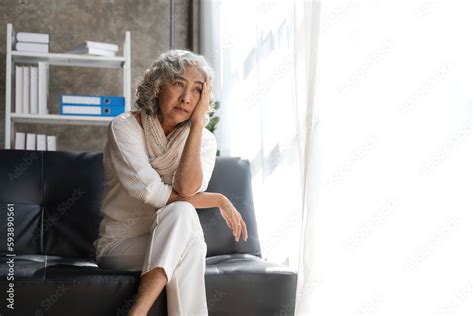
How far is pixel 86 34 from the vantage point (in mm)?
4445

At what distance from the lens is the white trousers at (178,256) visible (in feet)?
6.97

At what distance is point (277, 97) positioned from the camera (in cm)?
322

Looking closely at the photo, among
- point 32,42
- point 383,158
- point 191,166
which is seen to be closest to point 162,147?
point 191,166

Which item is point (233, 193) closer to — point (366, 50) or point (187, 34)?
point (366, 50)

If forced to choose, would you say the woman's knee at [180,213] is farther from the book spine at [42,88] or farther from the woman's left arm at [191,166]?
the book spine at [42,88]

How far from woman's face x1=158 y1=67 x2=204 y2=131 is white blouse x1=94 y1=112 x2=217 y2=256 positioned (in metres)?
0.14

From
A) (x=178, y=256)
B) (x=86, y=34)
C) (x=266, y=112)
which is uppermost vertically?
(x=86, y=34)

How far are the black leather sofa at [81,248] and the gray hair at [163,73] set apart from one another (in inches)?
21.7

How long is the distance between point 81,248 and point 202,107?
85 centimetres

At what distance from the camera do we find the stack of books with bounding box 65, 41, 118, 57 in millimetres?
4004

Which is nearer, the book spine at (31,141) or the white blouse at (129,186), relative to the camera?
the white blouse at (129,186)

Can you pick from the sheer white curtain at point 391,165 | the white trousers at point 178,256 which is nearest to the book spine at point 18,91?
the white trousers at point 178,256

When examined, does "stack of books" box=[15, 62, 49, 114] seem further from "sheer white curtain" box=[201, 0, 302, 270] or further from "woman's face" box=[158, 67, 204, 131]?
"woman's face" box=[158, 67, 204, 131]

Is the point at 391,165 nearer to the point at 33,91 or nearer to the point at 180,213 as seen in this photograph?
the point at 180,213
